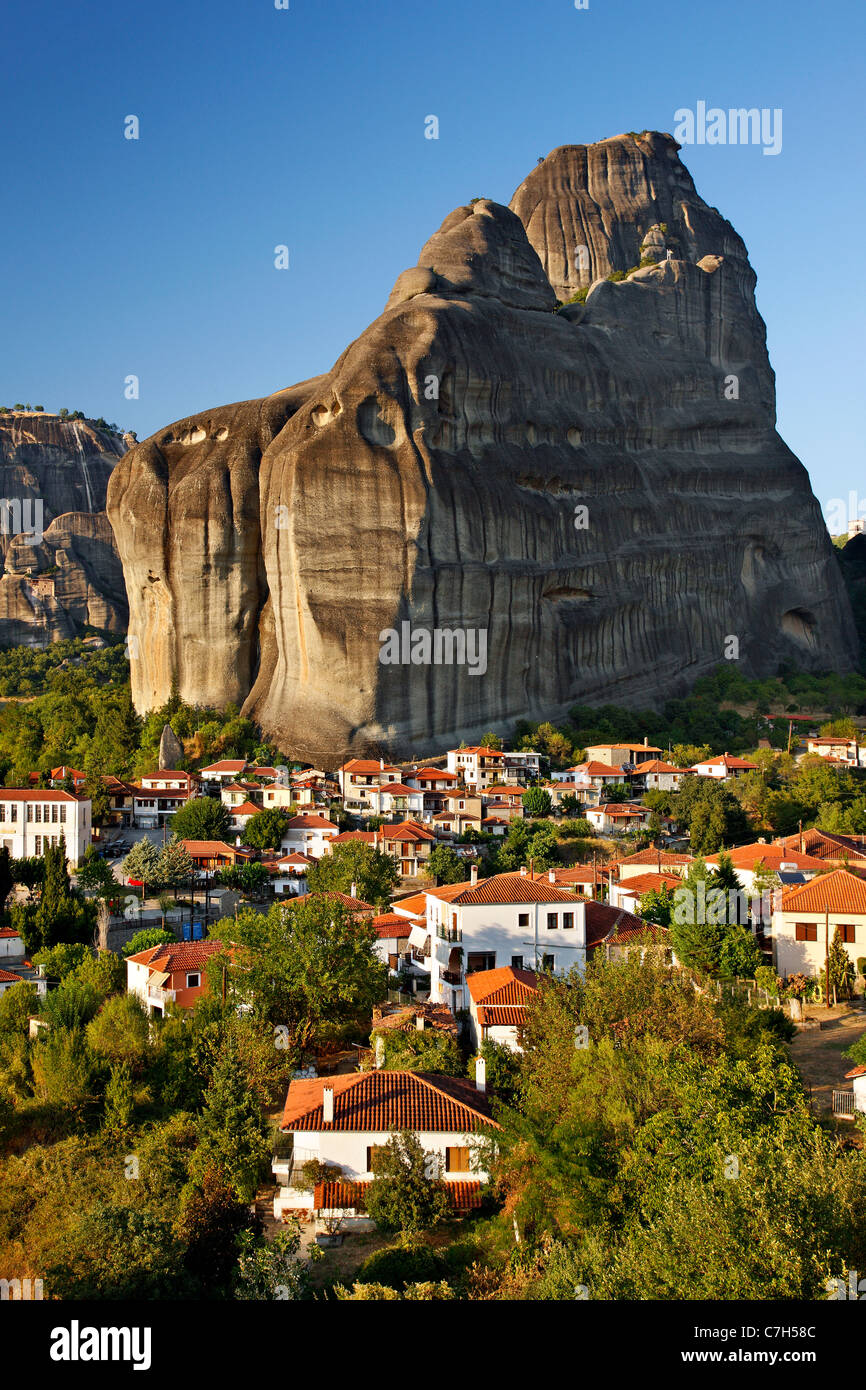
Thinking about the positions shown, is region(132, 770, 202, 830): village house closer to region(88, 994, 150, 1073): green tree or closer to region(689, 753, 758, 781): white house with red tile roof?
region(689, 753, 758, 781): white house with red tile roof

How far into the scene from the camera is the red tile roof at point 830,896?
2866 centimetres

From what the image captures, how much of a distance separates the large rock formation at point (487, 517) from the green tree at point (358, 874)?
16401 mm

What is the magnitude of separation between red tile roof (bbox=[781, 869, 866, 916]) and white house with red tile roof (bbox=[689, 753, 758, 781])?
24133 mm

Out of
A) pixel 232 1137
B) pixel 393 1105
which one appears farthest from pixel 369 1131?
pixel 232 1137

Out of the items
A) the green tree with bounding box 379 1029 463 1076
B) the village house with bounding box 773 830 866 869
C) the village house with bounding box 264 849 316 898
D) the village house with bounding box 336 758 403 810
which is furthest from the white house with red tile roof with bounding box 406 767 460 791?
the green tree with bounding box 379 1029 463 1076

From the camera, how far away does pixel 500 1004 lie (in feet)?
82.7

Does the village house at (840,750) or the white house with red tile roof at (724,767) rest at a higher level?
the village house at (840,750)

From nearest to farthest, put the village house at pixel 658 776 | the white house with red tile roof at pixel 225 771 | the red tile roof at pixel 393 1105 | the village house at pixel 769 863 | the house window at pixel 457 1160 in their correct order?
the house window at pixel 457 1160 → the red tile roof at pixel 393 1105 → the village house at pixel 769 863 → the white house with red tile roof at pixel 225 771 → the village house at pixel 658 776

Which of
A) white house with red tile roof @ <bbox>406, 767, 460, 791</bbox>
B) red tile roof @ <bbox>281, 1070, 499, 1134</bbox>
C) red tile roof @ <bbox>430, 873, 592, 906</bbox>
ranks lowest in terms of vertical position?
red tile roof @ <bbox>281, 1070, 499, 1134</bbox>

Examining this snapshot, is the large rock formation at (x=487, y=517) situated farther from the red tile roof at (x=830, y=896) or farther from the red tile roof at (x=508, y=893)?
the red tile roof at (x=830, y=896)

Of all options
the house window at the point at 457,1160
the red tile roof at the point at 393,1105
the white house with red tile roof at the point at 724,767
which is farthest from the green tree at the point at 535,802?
the house window at the point at 457,1160

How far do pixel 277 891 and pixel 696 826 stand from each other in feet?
47.4

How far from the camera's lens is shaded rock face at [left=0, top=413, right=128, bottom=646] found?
102812 mm
